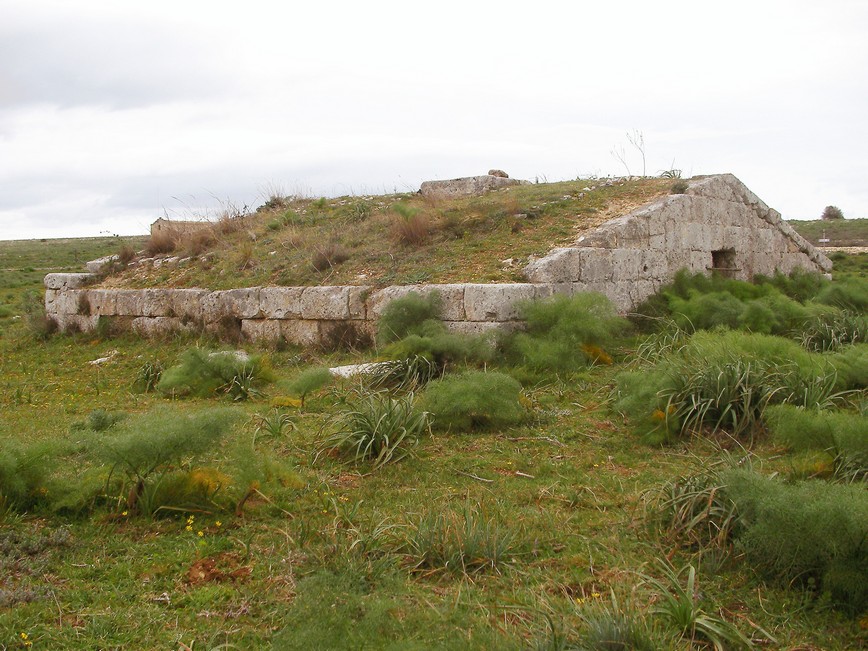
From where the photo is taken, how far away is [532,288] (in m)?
10.1

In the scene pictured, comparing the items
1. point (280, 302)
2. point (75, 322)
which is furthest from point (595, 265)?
point (75, 322)

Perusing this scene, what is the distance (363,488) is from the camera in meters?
5.84

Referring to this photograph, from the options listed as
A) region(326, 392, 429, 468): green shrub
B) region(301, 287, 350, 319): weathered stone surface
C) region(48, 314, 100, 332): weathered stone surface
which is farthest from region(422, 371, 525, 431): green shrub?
region(48, 314, 100, 332): weathered stone surface

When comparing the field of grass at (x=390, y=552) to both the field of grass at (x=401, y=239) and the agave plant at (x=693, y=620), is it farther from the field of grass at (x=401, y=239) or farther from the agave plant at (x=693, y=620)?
the field of grass at (x=401, y=239)

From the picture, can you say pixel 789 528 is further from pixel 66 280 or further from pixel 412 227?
pixel 66 280

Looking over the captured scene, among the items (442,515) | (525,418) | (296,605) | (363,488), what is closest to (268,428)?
(363,488)

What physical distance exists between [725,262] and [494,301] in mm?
5399

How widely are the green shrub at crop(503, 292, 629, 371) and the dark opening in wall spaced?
4.27 meters

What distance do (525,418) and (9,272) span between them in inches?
1188

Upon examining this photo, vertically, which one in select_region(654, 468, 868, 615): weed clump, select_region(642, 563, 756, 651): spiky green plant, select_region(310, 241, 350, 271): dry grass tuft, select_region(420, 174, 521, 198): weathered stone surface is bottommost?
select_region(642, 563, 756, 651): spiky green plant

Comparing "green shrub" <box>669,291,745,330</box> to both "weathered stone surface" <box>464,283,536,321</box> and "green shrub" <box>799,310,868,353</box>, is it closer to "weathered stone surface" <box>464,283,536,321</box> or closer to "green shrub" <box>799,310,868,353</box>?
"green shrub" <box>799,310,868,353</box>

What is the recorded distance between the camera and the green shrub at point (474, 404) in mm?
7195

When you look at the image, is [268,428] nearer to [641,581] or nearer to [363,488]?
[363,488]

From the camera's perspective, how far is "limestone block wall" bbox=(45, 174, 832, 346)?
33.9 ft
